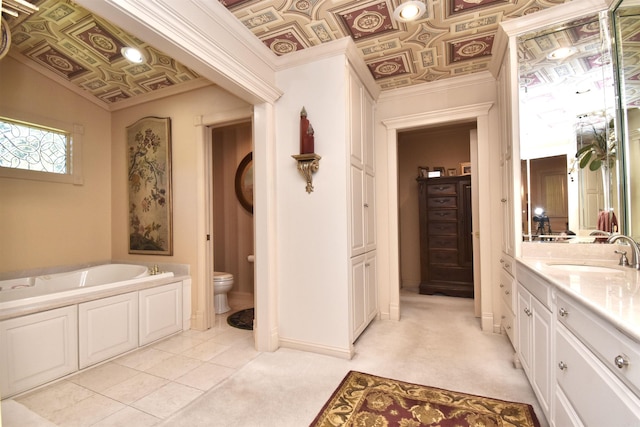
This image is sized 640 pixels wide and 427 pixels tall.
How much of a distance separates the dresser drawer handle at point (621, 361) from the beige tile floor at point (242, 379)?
3.35ft

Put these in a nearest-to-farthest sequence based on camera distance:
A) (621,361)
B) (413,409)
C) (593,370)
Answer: (621,361), (593,370), (413,409)

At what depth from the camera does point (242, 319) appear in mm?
3420

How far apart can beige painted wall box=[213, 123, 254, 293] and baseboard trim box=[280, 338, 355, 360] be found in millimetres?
1722

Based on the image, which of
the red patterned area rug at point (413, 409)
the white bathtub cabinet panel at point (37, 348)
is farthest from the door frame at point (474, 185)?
the white bathtub cabinet panel at point (37, 348)

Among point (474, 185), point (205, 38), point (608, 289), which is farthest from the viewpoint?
point (474, 185)

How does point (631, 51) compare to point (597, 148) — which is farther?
point (597, 148)

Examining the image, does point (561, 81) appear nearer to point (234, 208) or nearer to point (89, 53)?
point (234, 208)

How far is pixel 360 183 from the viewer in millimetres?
2799

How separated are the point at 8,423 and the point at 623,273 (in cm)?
290

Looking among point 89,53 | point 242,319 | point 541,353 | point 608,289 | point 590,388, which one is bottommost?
A: point 242,319

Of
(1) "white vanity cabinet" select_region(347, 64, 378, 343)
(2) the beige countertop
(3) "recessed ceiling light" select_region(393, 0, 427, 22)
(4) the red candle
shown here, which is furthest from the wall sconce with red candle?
(2) the beige countertop

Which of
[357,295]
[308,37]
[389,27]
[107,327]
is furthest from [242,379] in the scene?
[389,27]

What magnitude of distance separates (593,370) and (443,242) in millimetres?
3393

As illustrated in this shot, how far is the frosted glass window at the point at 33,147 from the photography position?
2861 millimetres
